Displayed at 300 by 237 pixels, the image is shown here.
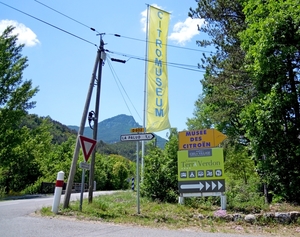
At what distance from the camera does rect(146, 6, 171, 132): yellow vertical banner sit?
14833 millimetres

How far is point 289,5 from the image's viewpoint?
456 inches

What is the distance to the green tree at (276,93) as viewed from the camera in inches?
458

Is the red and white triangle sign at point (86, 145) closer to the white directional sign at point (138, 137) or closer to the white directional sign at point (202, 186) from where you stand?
the white directional sign at point (138, 137)

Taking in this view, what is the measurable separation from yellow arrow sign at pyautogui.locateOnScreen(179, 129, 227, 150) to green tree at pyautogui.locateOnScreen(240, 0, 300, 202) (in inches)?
78.8

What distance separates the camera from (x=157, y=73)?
16.1 m

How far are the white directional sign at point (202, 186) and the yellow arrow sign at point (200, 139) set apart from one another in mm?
1463

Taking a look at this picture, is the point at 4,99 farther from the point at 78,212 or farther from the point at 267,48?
the point at 267,48

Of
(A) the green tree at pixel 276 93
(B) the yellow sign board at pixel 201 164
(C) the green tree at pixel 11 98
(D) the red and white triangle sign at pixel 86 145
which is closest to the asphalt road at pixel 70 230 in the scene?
(D) the red and white triangle sign at pixel 86 145

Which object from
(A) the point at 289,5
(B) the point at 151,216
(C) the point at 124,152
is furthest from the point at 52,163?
(C) the point at 124,152

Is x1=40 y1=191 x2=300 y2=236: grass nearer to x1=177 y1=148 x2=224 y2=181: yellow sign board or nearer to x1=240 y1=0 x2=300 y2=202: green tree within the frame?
x1=177 y1=148 x2=224 y2=181: yellow sign board

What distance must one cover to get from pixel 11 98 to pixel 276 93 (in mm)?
20076

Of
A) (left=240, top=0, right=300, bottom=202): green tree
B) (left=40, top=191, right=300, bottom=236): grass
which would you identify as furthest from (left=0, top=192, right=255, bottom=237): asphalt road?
(left=240, top=0, right=300, bottom=202): green tree

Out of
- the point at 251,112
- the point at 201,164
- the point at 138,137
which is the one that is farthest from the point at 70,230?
the point at 251,112

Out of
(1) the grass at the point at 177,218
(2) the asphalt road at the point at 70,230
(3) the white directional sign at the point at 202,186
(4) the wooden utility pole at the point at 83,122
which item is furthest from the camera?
(3) the white directional sign at the point at 202,186
